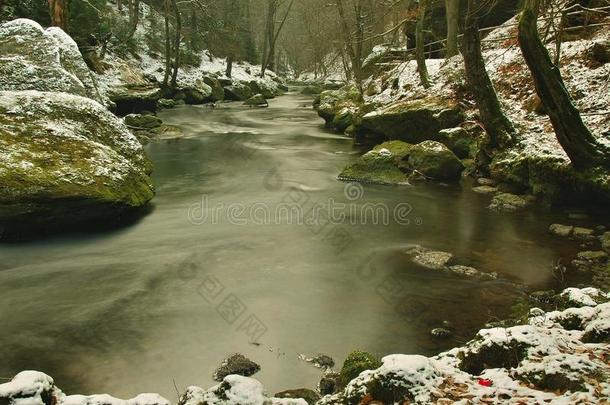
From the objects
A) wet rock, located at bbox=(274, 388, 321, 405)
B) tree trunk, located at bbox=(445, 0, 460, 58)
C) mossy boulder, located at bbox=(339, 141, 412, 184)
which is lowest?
wet rock, located at bbox=(274, 388, 321, 405)

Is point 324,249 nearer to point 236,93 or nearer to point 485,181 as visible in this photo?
point 485,181

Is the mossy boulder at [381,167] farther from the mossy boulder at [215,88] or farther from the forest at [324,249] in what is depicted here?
the mossy boulder at [215,88]

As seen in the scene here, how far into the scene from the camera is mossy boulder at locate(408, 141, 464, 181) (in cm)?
1186

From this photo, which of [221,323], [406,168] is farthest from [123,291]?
[406,168]

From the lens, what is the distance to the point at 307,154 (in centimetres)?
1600

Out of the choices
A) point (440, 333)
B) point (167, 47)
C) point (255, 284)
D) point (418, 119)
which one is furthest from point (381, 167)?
point (167, 47)

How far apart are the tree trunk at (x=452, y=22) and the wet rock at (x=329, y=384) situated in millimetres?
15756

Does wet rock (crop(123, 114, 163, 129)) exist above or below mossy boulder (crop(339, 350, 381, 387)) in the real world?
above

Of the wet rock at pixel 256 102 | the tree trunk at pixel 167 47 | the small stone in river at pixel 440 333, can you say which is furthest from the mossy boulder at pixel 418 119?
the wet rock at pixel 256 102

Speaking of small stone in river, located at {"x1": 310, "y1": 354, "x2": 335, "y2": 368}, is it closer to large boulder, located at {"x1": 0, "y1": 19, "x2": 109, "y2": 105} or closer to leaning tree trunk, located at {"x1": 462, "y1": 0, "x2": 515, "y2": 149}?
leaning tree trunk, located at {"x1": 462, "y1": 0, "x2": 515, "y2": 149}

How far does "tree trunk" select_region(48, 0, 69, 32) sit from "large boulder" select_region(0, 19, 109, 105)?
435 centimetres

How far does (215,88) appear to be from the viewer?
31.4 meters

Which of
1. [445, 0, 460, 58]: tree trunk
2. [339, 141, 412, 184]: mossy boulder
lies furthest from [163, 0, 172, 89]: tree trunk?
[339, 141, 412, 184]: mossy boulder

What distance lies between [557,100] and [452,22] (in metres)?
10.5
